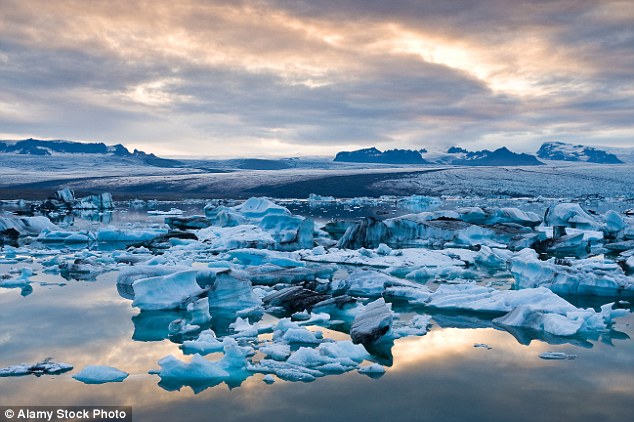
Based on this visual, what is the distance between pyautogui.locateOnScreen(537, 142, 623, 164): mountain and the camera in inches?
5202

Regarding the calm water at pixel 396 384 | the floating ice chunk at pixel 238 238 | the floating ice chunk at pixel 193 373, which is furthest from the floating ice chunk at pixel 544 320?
the floating ice chunk at pixel 238 238

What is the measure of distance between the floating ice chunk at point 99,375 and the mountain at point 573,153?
13983 centimetres

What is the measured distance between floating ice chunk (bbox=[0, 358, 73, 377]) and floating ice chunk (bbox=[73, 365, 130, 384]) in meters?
0.32

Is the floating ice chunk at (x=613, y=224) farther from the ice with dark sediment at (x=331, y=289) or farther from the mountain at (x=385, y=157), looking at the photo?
the mountain at (x=385, y=157)

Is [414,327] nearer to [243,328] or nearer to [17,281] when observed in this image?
[243,328]

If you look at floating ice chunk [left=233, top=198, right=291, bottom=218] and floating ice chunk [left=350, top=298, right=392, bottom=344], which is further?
floating ice chunk [left=233, top=198, right=291, bottom=218]

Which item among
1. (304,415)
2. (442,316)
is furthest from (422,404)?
(442,316)

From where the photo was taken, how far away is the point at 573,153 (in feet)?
458

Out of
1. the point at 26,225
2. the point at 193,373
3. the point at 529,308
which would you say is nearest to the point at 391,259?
the point at 529,308

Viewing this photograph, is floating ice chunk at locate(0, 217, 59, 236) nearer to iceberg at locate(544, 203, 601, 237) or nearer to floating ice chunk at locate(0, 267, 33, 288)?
floating ice chunk at locate(0, 267, 33, 288)

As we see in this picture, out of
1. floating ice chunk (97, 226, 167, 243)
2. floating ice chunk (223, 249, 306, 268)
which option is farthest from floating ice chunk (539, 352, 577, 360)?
floating ice chunk (97, 226, 167, 243)

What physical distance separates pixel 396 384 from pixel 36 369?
133 inches

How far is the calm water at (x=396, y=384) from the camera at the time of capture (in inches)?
185

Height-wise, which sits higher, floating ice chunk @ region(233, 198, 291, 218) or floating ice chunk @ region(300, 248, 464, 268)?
floating ice chunk @ region(300, 248, 464, 268)
